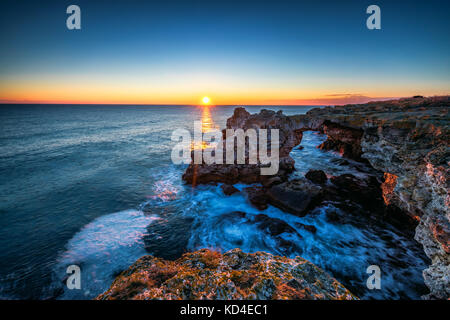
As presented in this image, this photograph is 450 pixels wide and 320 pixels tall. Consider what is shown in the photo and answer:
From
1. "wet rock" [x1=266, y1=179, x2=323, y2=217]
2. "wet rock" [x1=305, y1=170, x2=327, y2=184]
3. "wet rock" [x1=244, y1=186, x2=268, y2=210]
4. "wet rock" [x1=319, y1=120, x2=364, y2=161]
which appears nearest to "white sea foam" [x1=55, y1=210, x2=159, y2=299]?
"wet rock" [x1=244, y1=186, x2=268, y2=210]

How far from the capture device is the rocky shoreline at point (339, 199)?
3.84 meters

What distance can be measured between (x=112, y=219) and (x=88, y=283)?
569cm

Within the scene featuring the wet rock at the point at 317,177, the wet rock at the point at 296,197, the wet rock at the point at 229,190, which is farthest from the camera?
the wet rock at the point at 317,177

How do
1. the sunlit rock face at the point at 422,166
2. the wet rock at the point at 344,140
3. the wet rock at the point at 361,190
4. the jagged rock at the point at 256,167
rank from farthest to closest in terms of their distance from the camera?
the jagged rock at the point at 256,167 < the wet rock at the point at 344,140 < the wet rock at the point at 361,190 < the sunlit rock face at the point at 422,166

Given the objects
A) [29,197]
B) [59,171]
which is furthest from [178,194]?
[59,171]

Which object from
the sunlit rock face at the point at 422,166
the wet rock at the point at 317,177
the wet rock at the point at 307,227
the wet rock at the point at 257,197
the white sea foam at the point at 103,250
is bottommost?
the white sea foam at the point at 103,250

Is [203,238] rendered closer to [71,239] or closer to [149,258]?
[149,258]

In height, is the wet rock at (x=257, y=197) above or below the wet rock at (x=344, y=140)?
below

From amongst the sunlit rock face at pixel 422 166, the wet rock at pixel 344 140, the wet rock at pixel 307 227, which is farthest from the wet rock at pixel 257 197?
the wet rock at pixel 344 140

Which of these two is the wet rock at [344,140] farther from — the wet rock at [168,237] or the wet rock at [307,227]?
the wet rock at [168,237]

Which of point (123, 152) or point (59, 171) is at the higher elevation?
point (123, 152)

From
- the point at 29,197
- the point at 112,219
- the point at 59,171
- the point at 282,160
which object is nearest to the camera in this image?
the point at 112,219

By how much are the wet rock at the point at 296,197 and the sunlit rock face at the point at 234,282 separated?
9014 mm
